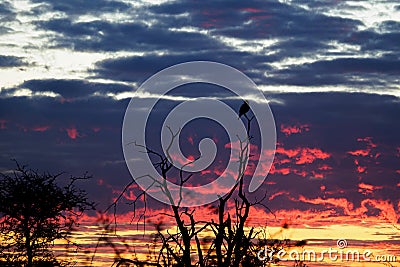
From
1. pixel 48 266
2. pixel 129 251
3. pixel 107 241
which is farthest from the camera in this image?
pixel 48 266

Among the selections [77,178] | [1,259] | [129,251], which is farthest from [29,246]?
[129,251]

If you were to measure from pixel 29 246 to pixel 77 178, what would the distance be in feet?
12.7

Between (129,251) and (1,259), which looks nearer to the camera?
(129,251)

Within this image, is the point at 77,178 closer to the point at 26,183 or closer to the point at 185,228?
the point at 26,183

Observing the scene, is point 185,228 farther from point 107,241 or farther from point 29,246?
point 29,246

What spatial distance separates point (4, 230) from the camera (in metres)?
36.6

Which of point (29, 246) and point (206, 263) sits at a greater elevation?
point (29, 246)

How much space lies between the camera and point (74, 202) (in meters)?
37.1

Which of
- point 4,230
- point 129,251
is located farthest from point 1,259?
point 129,251

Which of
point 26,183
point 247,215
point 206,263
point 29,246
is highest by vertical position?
point 26,183

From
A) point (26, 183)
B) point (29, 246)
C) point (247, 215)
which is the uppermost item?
point (26, 183)

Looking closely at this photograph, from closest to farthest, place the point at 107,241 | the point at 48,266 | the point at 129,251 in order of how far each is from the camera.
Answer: the point at 107,241
the point at 129,251
the point at 48,266

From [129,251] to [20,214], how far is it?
21632 millimetres

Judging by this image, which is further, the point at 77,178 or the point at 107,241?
the point at 77,178
